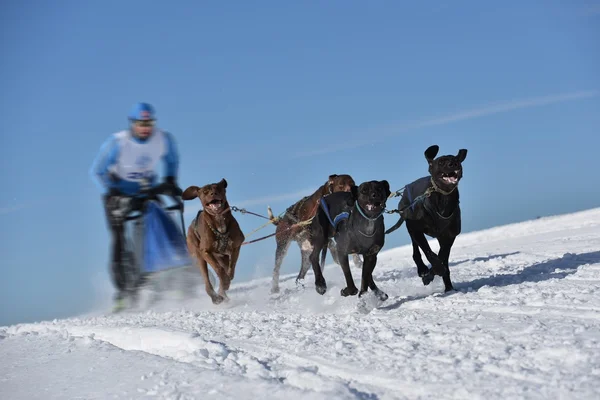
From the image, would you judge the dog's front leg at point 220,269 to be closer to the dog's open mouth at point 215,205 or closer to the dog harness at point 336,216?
the dog's open mouth at point 215,205

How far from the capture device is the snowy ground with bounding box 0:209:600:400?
4.06 metres

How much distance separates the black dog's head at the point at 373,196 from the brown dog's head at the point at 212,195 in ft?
8.81

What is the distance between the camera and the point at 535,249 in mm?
12086

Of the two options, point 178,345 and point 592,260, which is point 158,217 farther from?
point 592,260

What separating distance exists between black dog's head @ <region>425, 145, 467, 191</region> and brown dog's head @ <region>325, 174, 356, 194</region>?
205cm

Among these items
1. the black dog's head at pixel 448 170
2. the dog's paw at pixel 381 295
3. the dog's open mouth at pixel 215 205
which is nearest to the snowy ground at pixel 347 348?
the dog's paw at pixel 381 295

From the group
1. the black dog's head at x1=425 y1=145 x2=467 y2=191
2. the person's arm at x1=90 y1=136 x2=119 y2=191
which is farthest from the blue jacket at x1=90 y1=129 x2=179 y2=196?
the black dog's head at x1=425 y1=145 x2=467 y2=191

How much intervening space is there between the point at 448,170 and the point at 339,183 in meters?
2.42

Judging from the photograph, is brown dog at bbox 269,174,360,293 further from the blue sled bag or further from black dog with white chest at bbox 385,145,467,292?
black dog with white chest at bbox 385,145,467,292

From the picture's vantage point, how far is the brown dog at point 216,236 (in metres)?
9.31

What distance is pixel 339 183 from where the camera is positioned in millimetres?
9844

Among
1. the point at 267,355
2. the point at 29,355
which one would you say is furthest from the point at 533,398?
the point at 29,355

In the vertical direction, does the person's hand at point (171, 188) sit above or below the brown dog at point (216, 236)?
above

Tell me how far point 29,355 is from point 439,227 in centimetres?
448
